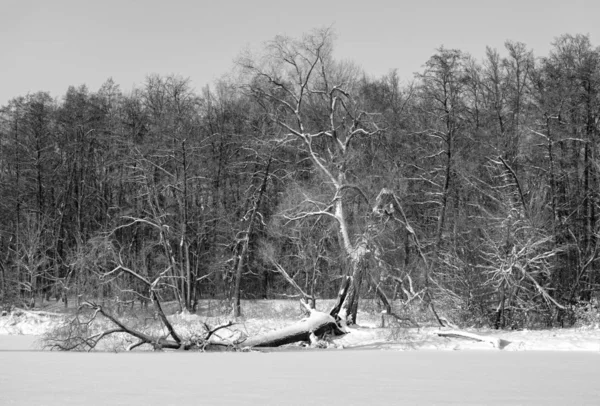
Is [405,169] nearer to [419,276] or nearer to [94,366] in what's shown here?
[419,276]

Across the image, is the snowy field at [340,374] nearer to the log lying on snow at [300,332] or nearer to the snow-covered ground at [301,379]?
the snow-covered ground at [301,379]

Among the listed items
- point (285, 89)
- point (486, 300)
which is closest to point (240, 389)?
point (486, 300)

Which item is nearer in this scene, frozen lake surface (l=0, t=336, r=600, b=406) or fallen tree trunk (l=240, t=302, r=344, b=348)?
frozen lake surface (l=0, t=336, r=600, b=406)

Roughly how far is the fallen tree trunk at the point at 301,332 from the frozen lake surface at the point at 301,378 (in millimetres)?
2088

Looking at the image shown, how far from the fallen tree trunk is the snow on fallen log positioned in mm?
3517

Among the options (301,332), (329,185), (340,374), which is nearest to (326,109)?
(329,185)

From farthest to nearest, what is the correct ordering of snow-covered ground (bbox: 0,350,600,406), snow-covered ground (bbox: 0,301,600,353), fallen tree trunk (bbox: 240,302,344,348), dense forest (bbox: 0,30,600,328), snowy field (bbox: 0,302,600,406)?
dense forest (bbox: 0,30,600,328) → fallen tree trunk (bbox: 240,302,344,348) → snow-covered ground (bbox: 0,301,600,353) → snowy field (bbox: 0,302,600,406) → snow-covered ground (bbox: 0,350,600,406)

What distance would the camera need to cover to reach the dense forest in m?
24.8

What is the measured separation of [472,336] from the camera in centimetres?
2088

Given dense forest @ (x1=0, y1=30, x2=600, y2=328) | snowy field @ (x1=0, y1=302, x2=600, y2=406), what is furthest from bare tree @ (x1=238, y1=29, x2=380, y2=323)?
snowy field @ (x1=0, y1=302, x2=600, y2=406)

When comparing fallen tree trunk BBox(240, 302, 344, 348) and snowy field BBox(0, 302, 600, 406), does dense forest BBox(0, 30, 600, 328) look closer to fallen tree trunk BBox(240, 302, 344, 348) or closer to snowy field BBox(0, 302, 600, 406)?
fallen tree trunk BBox(240, 302, 344, 348)

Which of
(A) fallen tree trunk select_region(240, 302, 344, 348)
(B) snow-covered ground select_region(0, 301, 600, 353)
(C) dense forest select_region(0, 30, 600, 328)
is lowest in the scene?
(B) snow-covered ground select_region(0, 301, 600, 353)

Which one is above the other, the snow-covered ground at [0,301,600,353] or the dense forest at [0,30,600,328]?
the dense forest at [0,30,600,328]

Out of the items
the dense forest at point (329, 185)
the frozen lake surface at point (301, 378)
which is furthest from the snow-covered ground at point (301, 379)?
the dense forest at point (329, 185)
